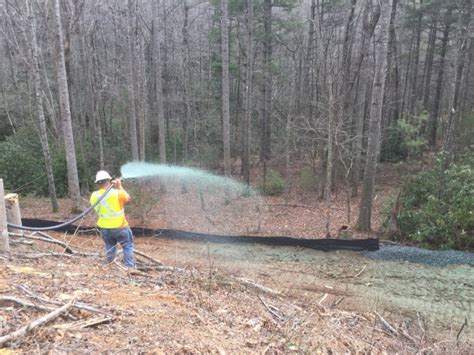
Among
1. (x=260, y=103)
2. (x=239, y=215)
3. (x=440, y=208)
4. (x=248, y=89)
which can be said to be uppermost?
(x=248, y=89)

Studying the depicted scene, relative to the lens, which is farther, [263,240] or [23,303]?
[263,240]

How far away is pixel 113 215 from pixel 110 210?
0.10 meters

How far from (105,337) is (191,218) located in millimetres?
11477

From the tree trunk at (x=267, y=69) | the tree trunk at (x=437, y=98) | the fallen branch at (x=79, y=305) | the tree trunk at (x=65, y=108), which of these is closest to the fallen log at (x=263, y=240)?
the tree trunk at (x=65, y=108)

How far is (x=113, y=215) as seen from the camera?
6.29m

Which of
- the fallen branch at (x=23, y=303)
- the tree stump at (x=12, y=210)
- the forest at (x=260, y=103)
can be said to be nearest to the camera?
the fallen branch at (x=23, y=303)

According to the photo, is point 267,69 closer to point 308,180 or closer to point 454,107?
point 308,180

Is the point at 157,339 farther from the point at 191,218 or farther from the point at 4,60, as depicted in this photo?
the point at 4,60

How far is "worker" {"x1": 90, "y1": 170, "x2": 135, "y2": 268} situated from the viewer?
20.4 ft

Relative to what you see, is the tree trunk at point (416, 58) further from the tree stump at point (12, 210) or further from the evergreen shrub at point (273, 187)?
the tree stump at point (12, 210)

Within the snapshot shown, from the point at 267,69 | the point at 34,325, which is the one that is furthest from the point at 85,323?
the point at 267,69

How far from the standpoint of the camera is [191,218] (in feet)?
48.6

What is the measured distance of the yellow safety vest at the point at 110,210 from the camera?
6195 millimetres

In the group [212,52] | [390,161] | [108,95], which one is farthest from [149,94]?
[390,161]
